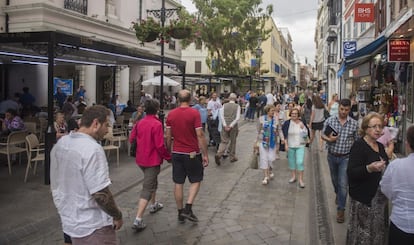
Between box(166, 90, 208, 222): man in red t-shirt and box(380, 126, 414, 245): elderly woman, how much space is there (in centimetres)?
298

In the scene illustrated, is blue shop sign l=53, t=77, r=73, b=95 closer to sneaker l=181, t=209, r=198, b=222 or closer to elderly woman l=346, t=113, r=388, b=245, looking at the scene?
sneaker l=181, t=209, r=198, b=222

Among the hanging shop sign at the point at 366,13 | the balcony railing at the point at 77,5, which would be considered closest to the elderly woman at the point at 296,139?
the hanging shop sign at the point at 366,13

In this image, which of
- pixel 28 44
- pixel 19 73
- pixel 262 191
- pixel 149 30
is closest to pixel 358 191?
pixel 262 191

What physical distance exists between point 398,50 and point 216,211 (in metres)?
6.47

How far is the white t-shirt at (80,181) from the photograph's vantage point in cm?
282

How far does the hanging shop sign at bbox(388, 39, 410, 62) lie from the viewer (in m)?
9.89

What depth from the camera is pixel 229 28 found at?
31.0 m

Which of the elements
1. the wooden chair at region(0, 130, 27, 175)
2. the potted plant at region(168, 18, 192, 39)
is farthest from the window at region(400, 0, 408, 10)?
the wooden chair at region(0, 130, 27, 175)

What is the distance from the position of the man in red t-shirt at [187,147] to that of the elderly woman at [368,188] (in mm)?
2192

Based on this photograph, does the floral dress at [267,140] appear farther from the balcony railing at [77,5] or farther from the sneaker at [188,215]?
the balcony railing at [77,5]

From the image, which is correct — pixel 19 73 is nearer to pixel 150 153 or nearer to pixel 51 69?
pixel 51 69

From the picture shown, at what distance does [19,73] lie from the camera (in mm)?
17562

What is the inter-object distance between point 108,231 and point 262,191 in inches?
195

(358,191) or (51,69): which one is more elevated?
(51,69)
